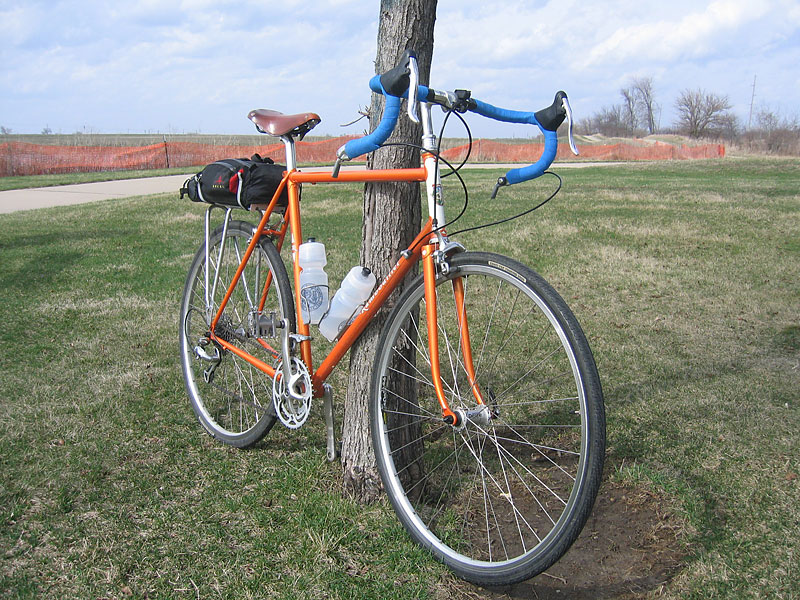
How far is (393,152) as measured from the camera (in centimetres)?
→ 289

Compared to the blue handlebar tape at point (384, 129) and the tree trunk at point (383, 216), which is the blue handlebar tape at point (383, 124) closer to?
the blue handlebar tape at point (384, 129)

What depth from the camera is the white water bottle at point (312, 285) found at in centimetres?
292

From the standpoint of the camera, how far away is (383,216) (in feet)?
9.55

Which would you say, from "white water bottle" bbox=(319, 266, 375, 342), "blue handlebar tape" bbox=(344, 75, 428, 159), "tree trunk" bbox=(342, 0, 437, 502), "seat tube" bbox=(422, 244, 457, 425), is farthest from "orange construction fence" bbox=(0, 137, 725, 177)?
"seat tube" bbox=(422, 244, 457, 425)

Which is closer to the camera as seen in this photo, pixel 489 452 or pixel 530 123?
pixel 530 123

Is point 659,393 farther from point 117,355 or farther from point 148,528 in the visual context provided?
point 117,355

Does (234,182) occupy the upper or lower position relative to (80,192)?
upper

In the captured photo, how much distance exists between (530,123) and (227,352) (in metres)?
1.99

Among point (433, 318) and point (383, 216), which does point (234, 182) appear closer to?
point (383, 216)

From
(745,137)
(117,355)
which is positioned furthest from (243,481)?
(745,137)

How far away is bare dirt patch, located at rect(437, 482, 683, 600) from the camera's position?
2.46 metres

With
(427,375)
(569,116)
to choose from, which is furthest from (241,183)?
(427,375)

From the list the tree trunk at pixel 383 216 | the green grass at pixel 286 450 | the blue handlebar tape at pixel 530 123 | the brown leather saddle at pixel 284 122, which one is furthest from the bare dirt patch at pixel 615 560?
the brown leather saddle at pixel 284 122

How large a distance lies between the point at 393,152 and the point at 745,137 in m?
69.8
